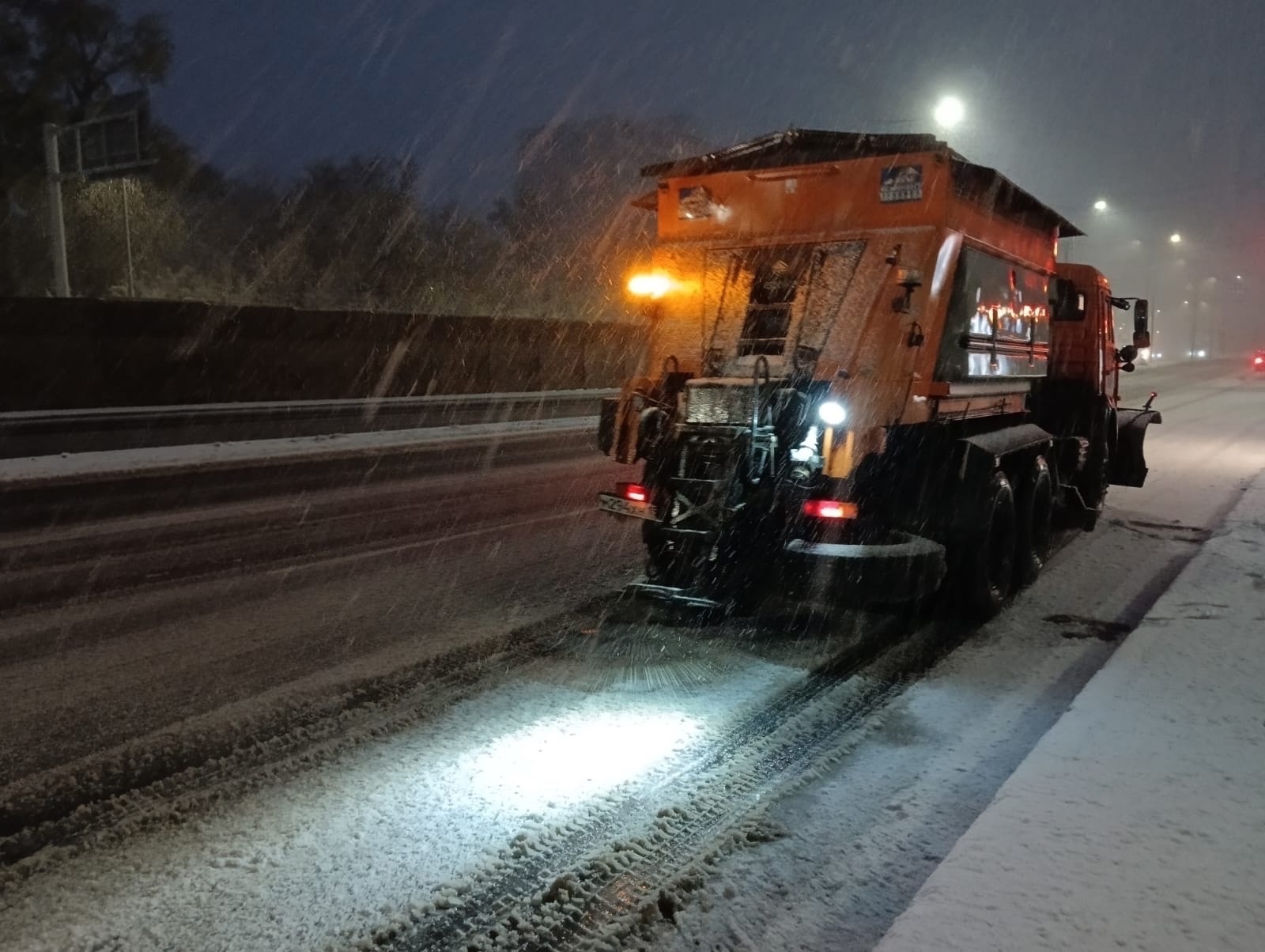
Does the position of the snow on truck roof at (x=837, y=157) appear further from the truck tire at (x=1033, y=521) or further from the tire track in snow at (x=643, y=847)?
the tire track in snow at (x=643, y=847)

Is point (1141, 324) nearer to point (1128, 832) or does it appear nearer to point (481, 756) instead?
point (1128, 832)

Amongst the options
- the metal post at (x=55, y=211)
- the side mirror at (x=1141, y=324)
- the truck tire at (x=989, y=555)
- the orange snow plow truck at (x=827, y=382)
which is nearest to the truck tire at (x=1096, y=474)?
the side mirror at (x=1141, y=324)

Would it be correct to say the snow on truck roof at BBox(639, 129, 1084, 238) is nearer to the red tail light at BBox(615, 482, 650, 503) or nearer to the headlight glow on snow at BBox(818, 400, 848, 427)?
the headlight glow on snow at BBox(818, 400, 848, 427)

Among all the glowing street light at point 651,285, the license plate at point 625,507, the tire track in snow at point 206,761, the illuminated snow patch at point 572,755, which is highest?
the glowing street light at point 651,285

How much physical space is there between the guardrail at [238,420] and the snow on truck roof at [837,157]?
12945 millimetres

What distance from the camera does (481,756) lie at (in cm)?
470

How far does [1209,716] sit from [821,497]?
2399mm

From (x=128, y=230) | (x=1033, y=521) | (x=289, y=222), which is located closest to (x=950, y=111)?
(x=1033, y=521)

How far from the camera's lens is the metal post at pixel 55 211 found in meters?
23.0

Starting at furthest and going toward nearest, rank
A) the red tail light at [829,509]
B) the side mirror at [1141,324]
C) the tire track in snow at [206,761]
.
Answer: the side mirror at [1141,324] → the red tail light at [829,509] → the tire track in snow at [206,761]

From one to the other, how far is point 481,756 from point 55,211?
23995 millimetres

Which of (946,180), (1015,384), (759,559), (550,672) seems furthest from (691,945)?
(1015,384)

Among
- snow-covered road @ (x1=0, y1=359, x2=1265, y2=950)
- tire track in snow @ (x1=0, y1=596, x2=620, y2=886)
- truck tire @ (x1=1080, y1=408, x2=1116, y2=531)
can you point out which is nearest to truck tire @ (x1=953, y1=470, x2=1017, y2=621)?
snow-covered road @ (x1=0, y1=359, x2=1265, y2=950)

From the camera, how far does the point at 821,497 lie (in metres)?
6.38
